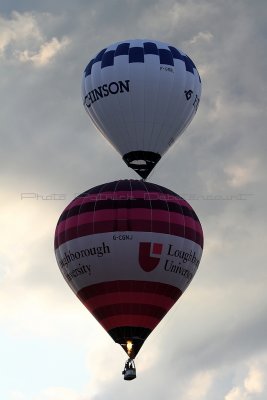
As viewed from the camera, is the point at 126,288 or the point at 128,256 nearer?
the point at 128,256

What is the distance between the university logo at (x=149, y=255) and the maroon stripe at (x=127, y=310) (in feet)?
4.62

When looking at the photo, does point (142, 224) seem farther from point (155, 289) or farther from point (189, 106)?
point (189, 106)

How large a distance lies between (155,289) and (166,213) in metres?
2.81

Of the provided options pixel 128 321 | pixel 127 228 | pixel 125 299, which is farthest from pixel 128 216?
pixel 128 321

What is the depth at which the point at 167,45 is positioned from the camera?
2076 inches

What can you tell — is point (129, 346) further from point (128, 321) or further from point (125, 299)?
point (125, 299)

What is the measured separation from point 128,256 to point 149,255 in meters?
0.78

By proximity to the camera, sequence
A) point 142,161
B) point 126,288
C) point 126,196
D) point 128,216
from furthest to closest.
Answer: point 142,161, point 126,196, point 128,216, point 126,288

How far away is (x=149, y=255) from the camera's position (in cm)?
4706

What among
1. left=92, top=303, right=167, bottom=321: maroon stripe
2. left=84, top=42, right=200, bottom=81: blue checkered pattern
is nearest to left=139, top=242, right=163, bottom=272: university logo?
left=92, top=303, right=167, bottom=321: maroon stripe

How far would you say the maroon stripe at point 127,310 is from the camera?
155ft

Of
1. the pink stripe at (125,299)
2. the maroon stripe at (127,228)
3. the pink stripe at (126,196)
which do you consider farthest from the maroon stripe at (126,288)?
the pink stripe at (126,196)

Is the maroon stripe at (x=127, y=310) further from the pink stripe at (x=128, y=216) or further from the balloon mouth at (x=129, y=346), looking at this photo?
the pink stripe at (x=128, y=216)

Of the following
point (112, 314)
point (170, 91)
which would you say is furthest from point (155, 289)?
point (170, 91)
